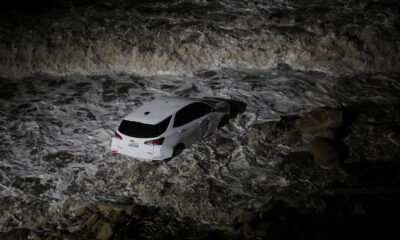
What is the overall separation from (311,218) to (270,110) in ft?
18.0

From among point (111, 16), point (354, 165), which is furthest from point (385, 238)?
point (111, 16)

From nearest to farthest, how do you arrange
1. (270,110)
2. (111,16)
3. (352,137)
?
(352,137) < (270,110) < (111,16)

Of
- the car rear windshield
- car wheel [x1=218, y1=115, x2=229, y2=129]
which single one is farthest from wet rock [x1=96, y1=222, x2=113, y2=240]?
car wheel [x1=218, y1=115, x2=229, y2=129]

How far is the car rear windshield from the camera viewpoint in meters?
9.88

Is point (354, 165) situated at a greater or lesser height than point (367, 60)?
lesser

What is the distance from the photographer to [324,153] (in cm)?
1027

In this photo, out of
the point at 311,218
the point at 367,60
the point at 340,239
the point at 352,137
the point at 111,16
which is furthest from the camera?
the point at 111,16

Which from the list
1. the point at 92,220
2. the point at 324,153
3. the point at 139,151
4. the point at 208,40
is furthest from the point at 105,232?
the point at 208,40

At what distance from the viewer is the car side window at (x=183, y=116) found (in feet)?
34.2

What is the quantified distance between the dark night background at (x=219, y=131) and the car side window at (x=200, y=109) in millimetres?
933

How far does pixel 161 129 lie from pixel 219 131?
2761 millimetres

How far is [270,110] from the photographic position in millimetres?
13305

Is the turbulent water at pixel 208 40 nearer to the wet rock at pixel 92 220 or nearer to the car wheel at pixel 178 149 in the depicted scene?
the car wheel at pixel 178 149

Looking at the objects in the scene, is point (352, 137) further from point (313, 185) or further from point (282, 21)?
point (282, 21)
